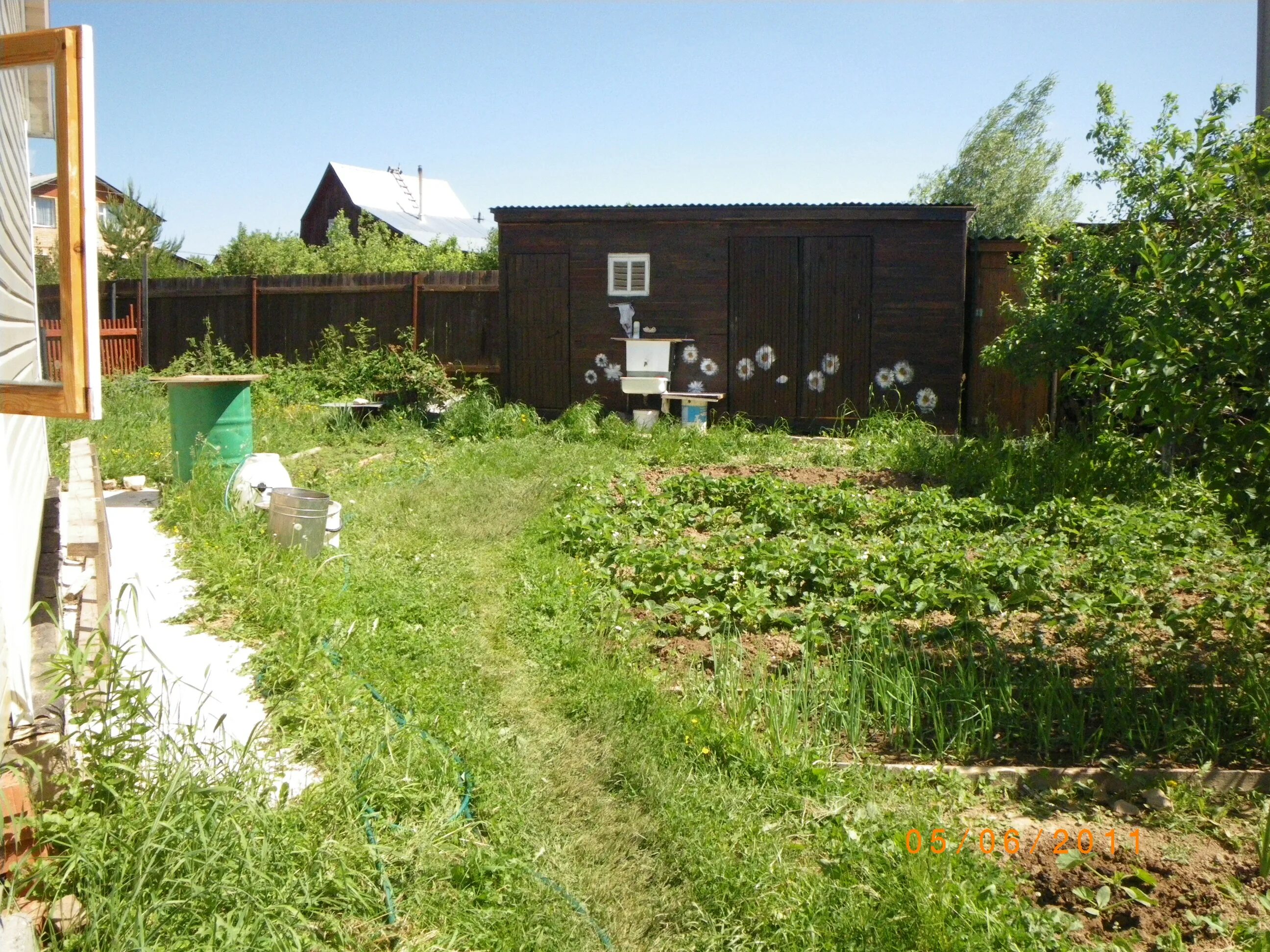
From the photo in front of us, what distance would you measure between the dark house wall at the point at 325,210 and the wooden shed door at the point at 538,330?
862 inches

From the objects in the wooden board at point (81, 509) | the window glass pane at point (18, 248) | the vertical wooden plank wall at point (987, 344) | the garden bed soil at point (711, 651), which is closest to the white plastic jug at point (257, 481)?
the wooden board at point (81, 509)

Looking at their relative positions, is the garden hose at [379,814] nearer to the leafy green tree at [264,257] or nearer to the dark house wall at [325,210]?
the leafy green tree at [264,257]

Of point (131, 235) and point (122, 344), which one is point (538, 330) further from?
point (131, 235)

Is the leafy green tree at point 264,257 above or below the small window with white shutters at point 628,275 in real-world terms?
above

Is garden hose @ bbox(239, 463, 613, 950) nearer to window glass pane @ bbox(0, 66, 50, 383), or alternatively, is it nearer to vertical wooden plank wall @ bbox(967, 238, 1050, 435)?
window glass pane @ bbox(0, 66, 50, 383)

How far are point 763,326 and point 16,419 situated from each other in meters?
11.0

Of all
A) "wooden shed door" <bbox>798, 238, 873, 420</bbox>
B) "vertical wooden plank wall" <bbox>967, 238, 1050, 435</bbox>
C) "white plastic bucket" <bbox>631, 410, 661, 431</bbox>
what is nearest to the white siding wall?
"white plastic bucket" <bbox>631, 410, 661, 431</bbox>

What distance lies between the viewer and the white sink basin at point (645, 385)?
14000 millimetres

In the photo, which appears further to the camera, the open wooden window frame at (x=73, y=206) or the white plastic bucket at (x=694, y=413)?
the white plastic bucket at (x=694, y=413)

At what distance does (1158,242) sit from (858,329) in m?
6.02

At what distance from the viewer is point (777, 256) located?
1446 centimetres

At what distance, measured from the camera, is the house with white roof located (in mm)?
36250

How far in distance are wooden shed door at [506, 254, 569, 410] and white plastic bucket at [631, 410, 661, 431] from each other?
1.68 m
